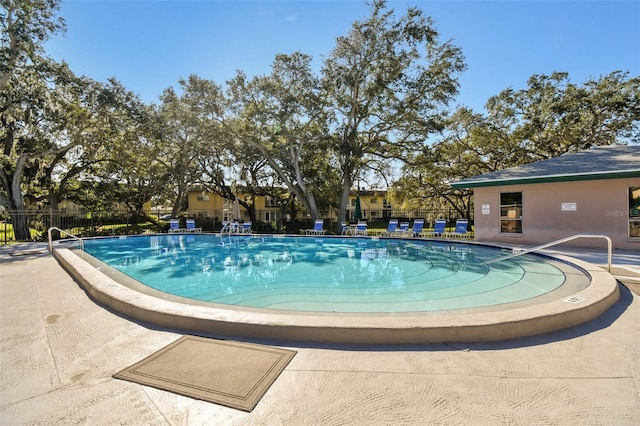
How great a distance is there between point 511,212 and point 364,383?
500 inches

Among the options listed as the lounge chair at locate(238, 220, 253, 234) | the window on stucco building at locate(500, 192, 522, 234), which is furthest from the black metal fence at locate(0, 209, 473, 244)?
the window on stucco building at locate(500, 192, 522, 234)

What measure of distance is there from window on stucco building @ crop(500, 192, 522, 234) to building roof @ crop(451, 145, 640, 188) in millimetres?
841

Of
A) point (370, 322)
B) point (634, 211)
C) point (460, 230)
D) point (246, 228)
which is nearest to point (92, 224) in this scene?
point (246, 228)

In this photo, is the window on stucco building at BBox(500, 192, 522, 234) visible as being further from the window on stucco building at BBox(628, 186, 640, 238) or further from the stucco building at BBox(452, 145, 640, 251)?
the window on stucco building at BBox(628, 186, 640, 238)

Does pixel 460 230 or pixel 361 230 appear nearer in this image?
pixel 460 230

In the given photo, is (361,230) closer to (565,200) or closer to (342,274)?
(565,200)

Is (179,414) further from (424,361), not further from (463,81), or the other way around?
(463,81)

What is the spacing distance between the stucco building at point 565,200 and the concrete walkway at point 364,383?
899cm

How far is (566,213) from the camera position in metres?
11.6

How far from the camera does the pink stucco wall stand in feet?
35.0

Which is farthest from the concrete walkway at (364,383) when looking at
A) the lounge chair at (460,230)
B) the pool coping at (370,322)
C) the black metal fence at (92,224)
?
the black metal fence at (92,224)

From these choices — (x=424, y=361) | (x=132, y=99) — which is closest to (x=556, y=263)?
(x=424, y=361)

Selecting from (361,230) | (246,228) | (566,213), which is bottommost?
(361,230)

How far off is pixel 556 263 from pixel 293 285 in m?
6.47
